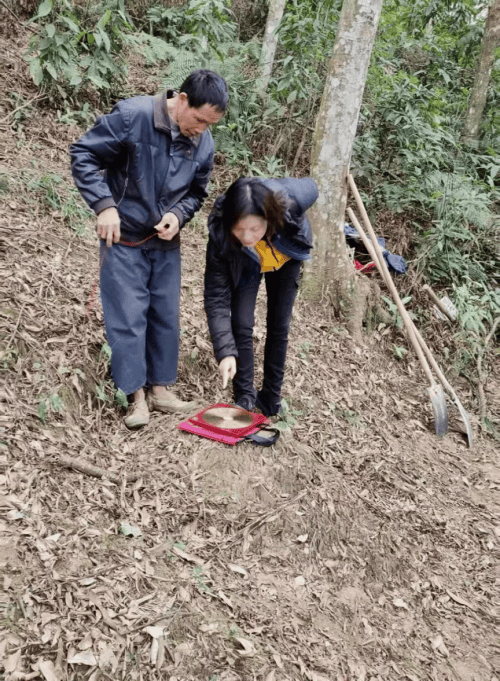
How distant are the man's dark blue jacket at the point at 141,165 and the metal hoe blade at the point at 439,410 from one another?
2808 mm

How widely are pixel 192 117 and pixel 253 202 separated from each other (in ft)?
1.82

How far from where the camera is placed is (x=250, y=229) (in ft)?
9.78

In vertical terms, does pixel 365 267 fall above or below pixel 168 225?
below

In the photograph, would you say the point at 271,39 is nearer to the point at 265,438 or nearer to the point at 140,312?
the point at 140,312

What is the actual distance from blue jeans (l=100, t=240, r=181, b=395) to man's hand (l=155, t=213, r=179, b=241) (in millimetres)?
173

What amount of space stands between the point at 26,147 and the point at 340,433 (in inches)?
159

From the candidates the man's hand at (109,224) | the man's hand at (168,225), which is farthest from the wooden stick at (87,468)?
the man's hand at (168,225)

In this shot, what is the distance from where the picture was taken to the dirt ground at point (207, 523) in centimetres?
228

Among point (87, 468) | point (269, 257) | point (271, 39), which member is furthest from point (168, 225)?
point (271, 39)

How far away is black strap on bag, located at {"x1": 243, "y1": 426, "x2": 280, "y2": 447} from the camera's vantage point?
11.2 feet

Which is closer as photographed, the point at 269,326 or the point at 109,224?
the point at 109,224

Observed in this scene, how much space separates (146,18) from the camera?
27.1 feet

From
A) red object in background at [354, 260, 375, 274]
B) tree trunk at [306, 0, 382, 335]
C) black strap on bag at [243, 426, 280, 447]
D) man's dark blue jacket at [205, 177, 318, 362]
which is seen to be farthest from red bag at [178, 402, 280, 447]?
red object in background at [354, 260, 375, 274]

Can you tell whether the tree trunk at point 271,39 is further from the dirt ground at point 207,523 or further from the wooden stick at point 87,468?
the wooden stick at point 87,468
